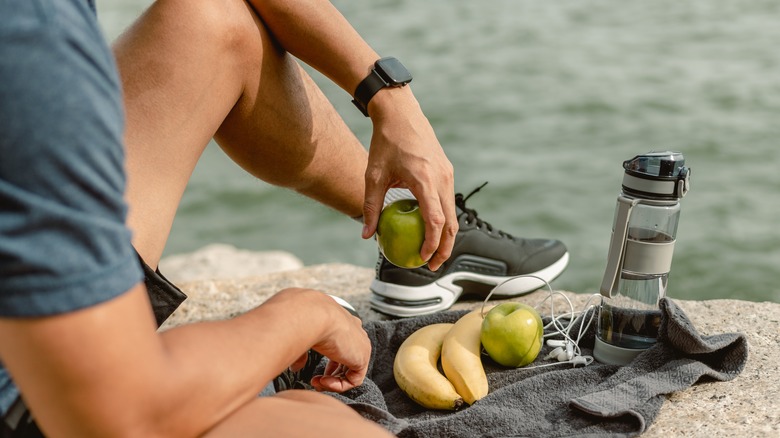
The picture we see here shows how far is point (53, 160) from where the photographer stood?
1.17 m

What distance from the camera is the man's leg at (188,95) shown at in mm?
2203

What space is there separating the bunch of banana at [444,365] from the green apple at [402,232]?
319 millimetres

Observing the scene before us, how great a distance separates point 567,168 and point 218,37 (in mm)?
6414

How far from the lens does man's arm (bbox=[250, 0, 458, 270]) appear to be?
2.22 m

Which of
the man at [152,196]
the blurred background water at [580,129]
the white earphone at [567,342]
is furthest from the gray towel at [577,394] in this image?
the blurred background water at [580,129]

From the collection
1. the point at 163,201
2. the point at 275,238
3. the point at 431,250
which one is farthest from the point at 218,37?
the point at 275,238

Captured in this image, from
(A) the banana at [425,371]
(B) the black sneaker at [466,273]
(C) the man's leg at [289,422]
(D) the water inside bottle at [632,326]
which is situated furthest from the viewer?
(B) the black sneaker at [466,273]

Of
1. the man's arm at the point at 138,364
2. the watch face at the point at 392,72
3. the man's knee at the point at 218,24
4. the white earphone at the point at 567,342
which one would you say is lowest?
the white earphone at the point at 567,342

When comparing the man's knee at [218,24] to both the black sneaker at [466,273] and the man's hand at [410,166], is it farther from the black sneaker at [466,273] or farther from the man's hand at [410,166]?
the black sneaker at [466,273]

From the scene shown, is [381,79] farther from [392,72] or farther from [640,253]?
[640,253]

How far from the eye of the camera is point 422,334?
276 cm

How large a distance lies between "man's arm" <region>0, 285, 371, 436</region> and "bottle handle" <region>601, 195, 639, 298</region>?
3.82 feet

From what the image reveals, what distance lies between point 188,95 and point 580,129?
7.28 m

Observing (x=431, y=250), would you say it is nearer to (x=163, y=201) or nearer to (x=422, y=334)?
(x=422, y=334)
